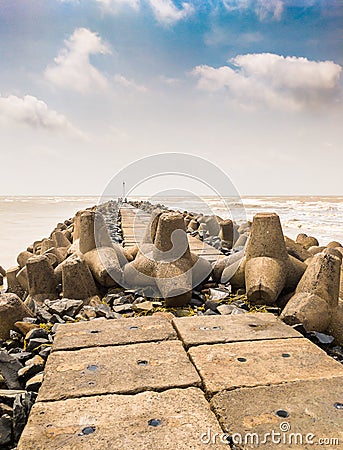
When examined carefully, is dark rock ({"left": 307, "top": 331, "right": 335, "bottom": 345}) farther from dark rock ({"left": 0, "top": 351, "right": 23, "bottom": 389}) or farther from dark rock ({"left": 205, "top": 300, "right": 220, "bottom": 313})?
dark rock ({"left": 0, "top": 351, "right": 23, "bottom": 389})

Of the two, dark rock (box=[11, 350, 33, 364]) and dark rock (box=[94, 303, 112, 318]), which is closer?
dark rock (box=[11, 350, 33, 364])

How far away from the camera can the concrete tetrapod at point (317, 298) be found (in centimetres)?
319

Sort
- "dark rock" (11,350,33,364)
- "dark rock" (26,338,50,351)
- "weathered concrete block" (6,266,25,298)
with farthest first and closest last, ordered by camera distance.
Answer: "weathered concrete block" (6,266,25,298) < "dark rock" (26,338,50,351) < "dark rock" (11,350,33,364)

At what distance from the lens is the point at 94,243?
5043mm

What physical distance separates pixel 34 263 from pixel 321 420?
131 inches

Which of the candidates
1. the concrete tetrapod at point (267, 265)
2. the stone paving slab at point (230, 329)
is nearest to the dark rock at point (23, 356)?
the stone paving slab at point (230, 329)

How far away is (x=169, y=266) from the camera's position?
4133 millimetres

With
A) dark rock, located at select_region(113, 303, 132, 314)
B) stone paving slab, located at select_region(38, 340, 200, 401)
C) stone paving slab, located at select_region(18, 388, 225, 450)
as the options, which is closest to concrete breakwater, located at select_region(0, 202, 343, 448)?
dark rock, located at select_region(113, 303, 132, 314)

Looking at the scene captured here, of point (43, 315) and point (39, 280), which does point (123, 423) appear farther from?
point (39, 280)

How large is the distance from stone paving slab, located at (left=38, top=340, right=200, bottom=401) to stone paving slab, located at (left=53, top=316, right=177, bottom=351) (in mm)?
93

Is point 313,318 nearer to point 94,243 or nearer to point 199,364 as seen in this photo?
point 199,364

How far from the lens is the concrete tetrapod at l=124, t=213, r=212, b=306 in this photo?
13.0 feet

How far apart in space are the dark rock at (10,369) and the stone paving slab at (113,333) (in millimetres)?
275

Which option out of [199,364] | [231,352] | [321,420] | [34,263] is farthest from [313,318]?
[34,263]
